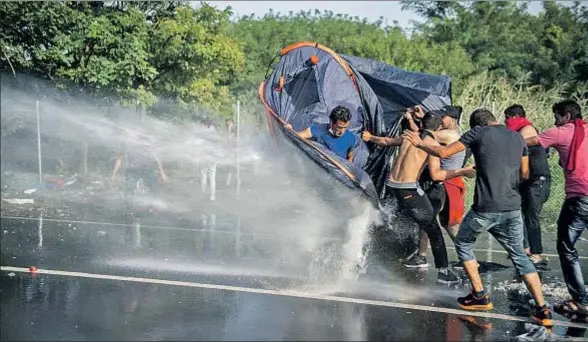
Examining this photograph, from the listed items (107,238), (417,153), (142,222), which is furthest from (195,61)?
(417,153)

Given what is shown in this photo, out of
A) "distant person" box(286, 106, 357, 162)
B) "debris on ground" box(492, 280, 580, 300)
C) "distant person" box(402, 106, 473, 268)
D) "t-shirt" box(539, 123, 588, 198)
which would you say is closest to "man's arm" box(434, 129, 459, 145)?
"distant person" box(402, 106, 473, 268)

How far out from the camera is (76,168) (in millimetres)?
15453

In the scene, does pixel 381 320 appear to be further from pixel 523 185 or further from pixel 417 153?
pixel 523 185

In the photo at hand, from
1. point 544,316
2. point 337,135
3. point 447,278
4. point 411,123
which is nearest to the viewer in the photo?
point 544,316

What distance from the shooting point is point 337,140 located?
Result: 27.9 feet

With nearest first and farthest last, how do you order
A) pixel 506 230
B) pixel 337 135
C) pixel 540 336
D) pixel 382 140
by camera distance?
pixel 540 336
pixel 506 230
pixel 382 140
pixel 337 135

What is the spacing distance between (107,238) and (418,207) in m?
4.34

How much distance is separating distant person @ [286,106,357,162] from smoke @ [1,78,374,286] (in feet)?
1.73

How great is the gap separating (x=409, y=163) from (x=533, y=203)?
5.20 feet

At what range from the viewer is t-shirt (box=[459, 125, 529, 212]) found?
6160mm

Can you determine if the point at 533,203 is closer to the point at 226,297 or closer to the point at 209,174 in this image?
the point at 226,297

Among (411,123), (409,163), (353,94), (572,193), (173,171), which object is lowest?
(173,171)

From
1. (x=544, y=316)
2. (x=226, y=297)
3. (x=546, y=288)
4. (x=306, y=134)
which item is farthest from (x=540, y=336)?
(x=306, y=134)

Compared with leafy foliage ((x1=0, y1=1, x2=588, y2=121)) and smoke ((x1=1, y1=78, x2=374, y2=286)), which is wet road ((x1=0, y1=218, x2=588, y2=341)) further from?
leafy foliage ((x1=0, y1=1, x2=588, y2=121))
